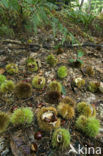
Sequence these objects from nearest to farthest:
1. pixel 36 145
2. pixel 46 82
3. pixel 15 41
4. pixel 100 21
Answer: pixel 36 145 → pixel 46 82 → pixel 15 41 → pixel 100 21

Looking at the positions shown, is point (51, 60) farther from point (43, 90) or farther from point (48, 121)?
point (48, 121)

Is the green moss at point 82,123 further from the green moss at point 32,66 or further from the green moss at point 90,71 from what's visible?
the green moss at point 32,66

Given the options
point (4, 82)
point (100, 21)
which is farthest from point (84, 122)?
point (100, 21)

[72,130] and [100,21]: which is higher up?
[100,21]

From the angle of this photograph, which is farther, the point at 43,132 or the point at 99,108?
the point at 99,108

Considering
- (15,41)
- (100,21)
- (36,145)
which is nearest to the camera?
(36,145)

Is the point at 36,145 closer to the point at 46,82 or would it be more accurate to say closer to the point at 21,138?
the point at 21,138

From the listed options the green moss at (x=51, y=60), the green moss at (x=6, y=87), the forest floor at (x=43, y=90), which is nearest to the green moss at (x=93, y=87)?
the forest floor at (x=43, y=90)
